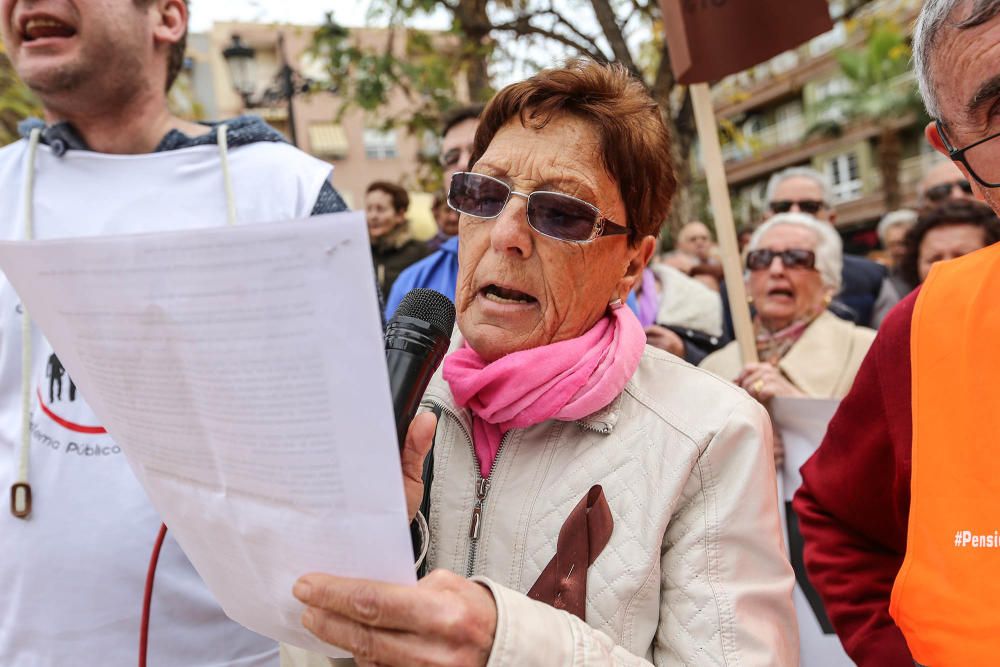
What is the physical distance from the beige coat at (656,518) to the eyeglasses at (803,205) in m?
3.92

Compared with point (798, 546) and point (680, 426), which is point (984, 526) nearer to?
point (680, 426)

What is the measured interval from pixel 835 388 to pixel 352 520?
278cm

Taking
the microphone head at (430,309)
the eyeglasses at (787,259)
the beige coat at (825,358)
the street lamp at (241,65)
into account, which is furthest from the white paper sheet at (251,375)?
the street lamp at (241,65)

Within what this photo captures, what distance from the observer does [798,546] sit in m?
2.98

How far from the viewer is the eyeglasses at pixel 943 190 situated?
4.72 metres

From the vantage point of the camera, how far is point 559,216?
160cm

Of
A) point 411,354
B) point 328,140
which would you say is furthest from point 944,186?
point 328,140

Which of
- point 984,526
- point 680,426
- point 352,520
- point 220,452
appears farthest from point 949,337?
point 220,452

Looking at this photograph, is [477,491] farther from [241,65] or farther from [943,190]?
[241,65]

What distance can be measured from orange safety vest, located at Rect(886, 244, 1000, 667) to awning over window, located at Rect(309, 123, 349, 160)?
3317 cm

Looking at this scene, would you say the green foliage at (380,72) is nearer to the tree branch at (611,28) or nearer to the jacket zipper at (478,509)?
the tree branch at (611,28)

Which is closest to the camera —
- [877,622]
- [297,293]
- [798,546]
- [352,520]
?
[297,293]

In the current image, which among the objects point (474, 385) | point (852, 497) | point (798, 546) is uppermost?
point (474, 385)

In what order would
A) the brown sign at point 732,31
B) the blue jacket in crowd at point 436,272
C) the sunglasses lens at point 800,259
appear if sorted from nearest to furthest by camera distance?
the brown sign at point 732,31 → the blue jacket in crowd at point 436,272 → the sunglasses lens at point 800,259
